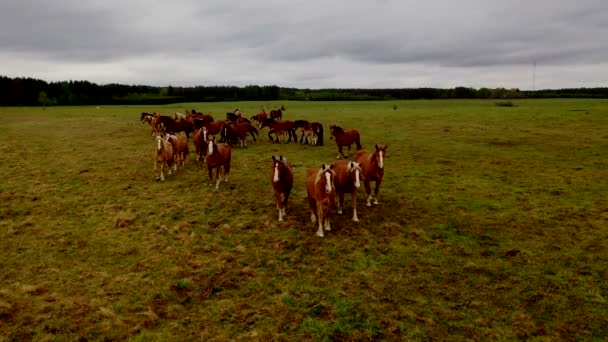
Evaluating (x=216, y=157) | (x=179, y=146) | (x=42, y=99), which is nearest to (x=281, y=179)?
(x=216, y=157)

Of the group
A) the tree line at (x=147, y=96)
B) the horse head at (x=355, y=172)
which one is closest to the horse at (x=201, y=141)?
the horse head at (x=355, y=172)

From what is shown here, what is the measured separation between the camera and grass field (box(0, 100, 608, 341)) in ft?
21.8

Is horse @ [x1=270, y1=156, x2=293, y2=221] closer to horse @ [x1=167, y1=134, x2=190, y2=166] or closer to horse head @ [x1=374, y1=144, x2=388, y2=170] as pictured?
horse head @ [x1=374, y1=144, x2=388, y2=170]

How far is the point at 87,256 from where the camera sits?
9297mm

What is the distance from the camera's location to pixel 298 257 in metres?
9.09

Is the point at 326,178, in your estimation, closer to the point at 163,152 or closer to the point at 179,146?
the point at 163,152

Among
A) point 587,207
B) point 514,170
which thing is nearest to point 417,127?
point 514,170

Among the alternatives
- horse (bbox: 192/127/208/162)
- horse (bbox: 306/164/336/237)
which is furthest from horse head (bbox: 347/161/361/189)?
horse (bbox: 192/127/208/162)

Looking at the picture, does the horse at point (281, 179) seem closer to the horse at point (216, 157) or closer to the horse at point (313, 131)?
the horse at point (216, 157)

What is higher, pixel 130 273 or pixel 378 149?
pixel 378 149

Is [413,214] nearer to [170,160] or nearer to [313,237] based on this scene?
[313,237]

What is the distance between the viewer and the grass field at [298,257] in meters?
6.65

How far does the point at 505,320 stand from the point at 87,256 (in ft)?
28.3

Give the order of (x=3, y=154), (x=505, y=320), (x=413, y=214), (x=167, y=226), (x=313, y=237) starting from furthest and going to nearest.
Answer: (x=3, y=154) → (x=413, y=214) → (x=167, y=226) → (x=313, y=237) → (x=505, y=320)
